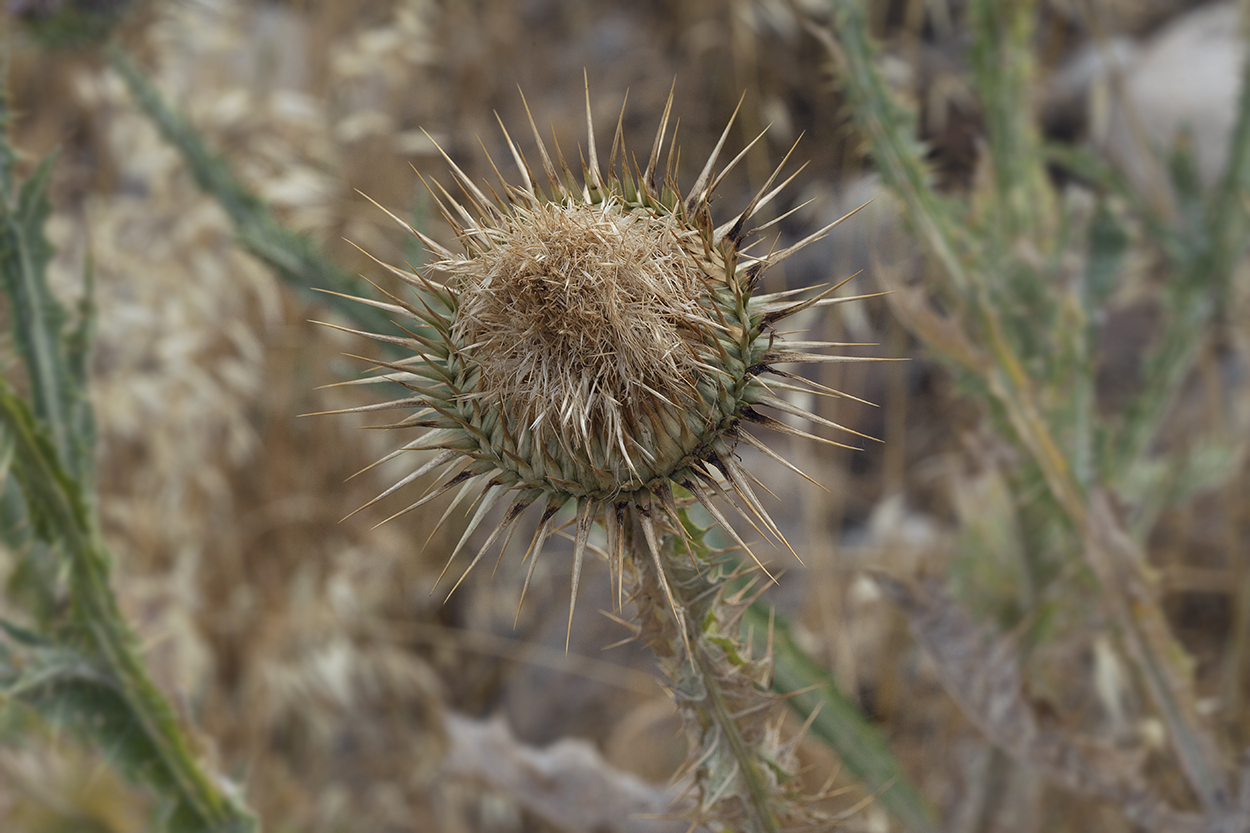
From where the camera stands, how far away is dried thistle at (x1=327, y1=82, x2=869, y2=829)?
106 cm

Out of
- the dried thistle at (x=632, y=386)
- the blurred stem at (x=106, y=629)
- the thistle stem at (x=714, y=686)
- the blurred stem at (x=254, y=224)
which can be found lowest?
the blurred stem at (x=106, y=629)

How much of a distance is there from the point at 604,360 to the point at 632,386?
0.15 feet

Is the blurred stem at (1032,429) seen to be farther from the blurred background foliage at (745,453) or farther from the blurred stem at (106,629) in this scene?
the blurred stem at (106,629)

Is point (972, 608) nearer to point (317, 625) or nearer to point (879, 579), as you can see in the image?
point (879, 579)

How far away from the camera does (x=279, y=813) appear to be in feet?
10.4

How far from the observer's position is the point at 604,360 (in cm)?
106

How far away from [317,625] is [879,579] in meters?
2.37

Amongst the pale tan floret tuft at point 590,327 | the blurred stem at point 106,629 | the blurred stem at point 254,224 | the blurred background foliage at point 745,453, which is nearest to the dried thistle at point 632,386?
the pale tan floret tuft at point 590,327

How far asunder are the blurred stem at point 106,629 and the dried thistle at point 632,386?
2.77ft

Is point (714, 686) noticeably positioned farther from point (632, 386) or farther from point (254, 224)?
point (254, 224)

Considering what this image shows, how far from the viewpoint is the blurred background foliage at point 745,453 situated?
1.76m

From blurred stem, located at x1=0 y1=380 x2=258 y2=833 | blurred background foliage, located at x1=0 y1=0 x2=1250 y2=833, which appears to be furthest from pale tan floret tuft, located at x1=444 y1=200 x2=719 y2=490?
blurred stem, located at x1=0 y1=380 x2=258 y2=833

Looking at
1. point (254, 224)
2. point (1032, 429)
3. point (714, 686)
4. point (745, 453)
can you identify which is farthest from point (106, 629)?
point (745, 453)

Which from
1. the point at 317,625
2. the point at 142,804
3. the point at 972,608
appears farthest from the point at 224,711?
the point at 972,608
